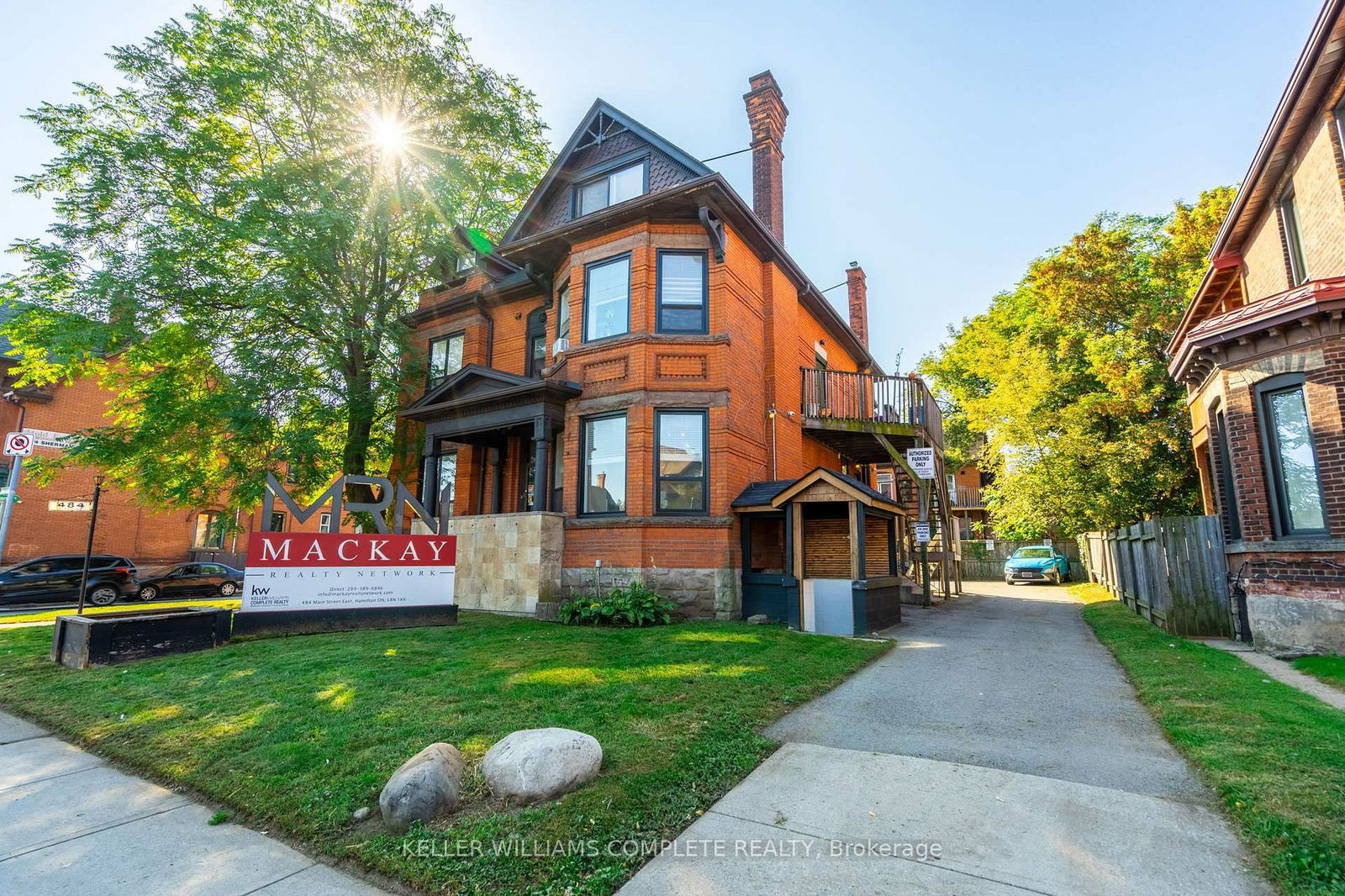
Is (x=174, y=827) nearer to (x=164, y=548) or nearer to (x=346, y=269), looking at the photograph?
(x=346, y=269)

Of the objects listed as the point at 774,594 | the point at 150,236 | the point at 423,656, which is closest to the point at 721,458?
the point at 774,594

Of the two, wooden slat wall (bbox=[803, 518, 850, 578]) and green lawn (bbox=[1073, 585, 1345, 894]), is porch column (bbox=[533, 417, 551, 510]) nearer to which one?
wooden slat wall (bbox=[803, 518, 850, 578])

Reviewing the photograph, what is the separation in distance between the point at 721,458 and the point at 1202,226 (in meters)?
17.1

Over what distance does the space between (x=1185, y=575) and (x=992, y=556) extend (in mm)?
22269

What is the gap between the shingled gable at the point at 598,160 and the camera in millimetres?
13812

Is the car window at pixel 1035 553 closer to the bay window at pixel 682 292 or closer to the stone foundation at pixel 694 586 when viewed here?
the stone foundation at pixel 694 586

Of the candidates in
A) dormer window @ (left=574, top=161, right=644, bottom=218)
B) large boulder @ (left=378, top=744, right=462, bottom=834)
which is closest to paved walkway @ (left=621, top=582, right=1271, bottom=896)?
large boulder @ (left=378, top=744, right=462, bottom=834)

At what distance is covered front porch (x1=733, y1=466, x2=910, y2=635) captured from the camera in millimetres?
11055

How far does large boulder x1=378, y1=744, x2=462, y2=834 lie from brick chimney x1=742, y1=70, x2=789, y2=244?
14.7 m

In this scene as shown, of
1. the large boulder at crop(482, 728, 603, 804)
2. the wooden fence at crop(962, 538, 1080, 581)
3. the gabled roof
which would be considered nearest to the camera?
the large boulder at crop(482, 728, 603, 804)

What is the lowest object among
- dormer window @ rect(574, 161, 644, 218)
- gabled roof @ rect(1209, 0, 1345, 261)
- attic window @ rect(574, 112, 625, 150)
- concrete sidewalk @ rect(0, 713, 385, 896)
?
concrete sidewalk @ rect(0, 713, 385, 896)

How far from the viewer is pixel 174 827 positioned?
3.92 metres

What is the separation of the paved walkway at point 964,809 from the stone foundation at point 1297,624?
12.1ft

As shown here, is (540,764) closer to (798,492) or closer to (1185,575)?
(798,492)
